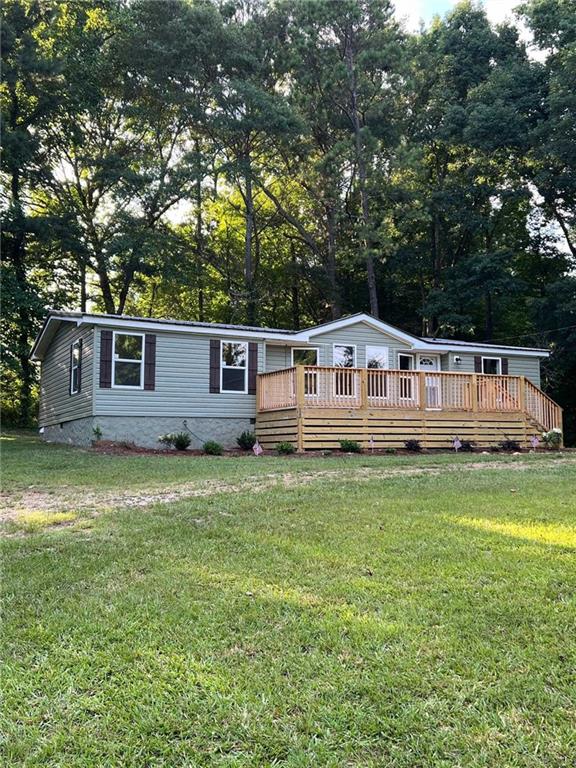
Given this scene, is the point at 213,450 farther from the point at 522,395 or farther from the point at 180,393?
the point at 522,395

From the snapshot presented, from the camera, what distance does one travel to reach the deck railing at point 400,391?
12773 mm

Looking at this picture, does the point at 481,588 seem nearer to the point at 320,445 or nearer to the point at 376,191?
the point at 320,445

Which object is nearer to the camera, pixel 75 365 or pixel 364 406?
pixel 364 406

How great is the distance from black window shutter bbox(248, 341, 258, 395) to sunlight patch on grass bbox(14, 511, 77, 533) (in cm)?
970

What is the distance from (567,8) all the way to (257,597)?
2704cm

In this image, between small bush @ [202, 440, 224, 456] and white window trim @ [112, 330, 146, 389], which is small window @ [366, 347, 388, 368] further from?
white window trim @ [112, 330, 146, 389]

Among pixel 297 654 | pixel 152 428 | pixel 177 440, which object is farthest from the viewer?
pixel 152 428

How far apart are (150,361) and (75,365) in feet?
8.26

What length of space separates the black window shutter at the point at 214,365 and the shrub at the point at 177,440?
1.62 metres

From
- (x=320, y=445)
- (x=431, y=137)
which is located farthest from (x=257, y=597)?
(x=431, y=137)

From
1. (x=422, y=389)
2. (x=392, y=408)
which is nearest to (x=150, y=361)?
(x=392, y=408)

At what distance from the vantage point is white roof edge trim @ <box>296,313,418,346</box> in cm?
1609

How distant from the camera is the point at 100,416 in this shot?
13125 mm

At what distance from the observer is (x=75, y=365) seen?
14.9m
